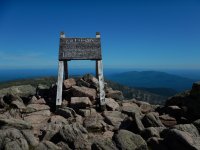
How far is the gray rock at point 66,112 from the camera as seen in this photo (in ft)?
72.1

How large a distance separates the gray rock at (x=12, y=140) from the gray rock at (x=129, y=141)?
5087 mm

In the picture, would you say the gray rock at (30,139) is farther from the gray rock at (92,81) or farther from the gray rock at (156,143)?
the gray rock at (92,81)

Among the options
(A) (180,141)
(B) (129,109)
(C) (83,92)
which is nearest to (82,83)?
(C) (83,92)

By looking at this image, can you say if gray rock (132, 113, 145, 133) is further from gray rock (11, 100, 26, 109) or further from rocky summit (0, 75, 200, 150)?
gray rock (11, 100, 26, 109)

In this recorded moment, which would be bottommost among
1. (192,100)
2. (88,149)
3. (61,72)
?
(88,149)

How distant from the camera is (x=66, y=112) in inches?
872

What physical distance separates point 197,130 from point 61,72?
13561 millimetres

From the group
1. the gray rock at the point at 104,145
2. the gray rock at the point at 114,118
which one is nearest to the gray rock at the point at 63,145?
the gray rock at the point at 104,145

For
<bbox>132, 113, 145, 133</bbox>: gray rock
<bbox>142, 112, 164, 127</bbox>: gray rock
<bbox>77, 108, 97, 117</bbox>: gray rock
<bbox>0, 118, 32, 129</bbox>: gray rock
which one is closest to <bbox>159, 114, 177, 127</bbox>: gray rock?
<bbox>142, 112, 164, 127</bbox>: gray rock

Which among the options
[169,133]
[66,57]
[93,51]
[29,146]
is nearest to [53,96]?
[66,57]

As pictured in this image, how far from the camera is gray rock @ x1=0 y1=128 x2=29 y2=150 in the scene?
14.7 meters

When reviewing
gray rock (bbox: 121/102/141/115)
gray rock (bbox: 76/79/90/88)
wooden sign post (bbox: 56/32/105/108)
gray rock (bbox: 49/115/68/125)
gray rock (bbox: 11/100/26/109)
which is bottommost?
gray rock (bbox: 49/115/68/125)

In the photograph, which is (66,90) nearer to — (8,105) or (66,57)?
(66,57)

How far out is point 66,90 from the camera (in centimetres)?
2655
